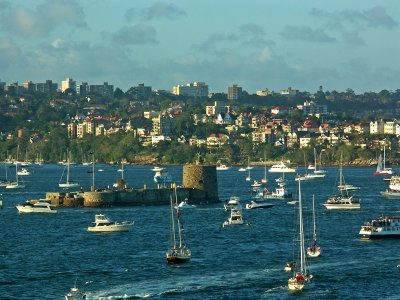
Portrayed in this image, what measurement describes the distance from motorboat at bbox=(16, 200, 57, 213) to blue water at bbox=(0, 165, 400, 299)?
1405mm

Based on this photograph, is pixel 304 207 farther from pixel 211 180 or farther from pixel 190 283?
pixel 190 283

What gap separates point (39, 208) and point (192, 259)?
1278 inches

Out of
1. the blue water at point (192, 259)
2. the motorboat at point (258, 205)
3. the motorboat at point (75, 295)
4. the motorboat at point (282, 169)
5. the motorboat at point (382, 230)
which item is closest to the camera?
the motorboat at point (75, 295)

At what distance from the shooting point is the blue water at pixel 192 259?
45.7m

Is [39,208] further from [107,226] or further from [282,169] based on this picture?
[282,169]

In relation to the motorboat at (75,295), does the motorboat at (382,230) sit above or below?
above

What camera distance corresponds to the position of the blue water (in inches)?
1800

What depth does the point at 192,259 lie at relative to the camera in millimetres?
54219

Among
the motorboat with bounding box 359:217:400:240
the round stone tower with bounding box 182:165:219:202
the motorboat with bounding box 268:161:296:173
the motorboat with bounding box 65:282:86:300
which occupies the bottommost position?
the motorboat with bounding box 65:282:86:300

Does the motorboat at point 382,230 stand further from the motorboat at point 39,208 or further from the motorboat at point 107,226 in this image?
the motorboat at point 39,208

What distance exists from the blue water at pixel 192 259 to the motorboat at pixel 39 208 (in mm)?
1405

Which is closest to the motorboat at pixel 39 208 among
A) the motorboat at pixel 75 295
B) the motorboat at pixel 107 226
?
the motorboat at pixel 107 226

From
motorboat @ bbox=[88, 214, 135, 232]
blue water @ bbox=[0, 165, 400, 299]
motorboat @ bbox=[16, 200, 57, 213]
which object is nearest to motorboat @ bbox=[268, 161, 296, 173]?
blue water @ bbox=[0, 165, 400, 299]

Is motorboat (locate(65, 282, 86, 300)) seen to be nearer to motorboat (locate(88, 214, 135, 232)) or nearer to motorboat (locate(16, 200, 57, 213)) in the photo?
motorboat (locate(88, 214, 135, 232))
